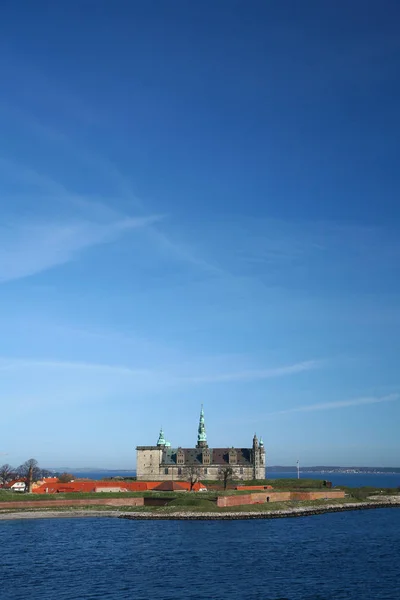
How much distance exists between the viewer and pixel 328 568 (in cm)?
5822

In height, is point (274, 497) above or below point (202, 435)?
below

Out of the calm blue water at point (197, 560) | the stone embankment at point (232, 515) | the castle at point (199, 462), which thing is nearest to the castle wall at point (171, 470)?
the castle at point (199, 462)

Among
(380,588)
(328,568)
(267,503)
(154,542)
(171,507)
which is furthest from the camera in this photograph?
(267,503)

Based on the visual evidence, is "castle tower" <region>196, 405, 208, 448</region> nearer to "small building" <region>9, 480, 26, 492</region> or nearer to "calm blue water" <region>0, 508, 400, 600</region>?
"small building" <region>9, 480, 26, 492</region>

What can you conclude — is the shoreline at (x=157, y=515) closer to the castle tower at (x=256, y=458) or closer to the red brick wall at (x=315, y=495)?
the red brick wall at (x=315, y=495)

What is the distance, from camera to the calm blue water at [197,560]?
159ft

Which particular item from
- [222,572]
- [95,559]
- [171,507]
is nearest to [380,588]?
[222,572]

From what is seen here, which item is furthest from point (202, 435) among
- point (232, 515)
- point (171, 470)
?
point (232, 515)

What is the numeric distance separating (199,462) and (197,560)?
99.0 m

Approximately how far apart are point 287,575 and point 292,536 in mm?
24047

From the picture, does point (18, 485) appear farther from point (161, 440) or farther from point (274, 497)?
point (274, 497)

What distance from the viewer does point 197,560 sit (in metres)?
60.8

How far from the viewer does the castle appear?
15625 centimetres

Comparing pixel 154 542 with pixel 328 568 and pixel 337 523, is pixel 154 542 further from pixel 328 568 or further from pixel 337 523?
pixel 337 523
